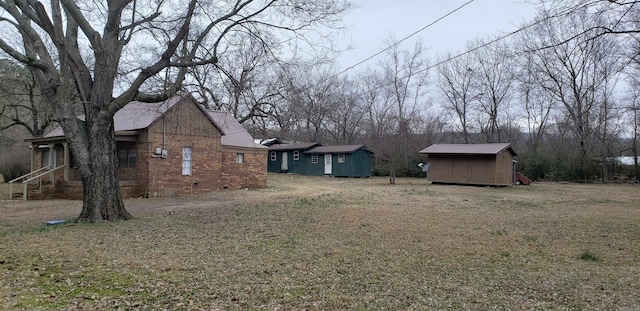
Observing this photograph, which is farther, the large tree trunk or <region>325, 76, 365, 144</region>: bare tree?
<region>325, 76, 365, 144</region>: bare tree

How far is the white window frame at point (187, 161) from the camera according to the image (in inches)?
683

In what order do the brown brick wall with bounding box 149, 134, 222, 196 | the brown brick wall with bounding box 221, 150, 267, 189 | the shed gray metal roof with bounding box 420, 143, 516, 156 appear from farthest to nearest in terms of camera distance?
1. the shed gray metal roof with bounding box 420, 143, 516, 156
2. the brown brick wall with bounding box 221, 150, 267, 189
3. the brown brick wall with bounding box 149, 134, 222, 196

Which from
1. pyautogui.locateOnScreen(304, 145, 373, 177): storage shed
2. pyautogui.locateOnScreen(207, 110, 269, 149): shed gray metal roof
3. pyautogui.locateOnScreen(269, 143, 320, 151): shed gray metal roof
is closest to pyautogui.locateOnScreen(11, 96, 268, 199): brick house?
pyautogui.locateOnScreen(207, 110, 269, 149): shed gray metal roof

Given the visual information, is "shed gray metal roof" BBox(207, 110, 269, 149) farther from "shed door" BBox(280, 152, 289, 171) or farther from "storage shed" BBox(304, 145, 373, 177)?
"shed door" BBox(280, 152, 289, 171)

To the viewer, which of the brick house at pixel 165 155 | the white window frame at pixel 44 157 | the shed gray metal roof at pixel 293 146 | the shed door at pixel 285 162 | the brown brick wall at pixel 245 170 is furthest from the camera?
the shed door at pixel 285 162

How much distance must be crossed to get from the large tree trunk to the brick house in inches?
201

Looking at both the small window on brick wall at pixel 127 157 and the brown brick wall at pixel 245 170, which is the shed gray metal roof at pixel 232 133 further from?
the small window on brick wall at pixel 127 157

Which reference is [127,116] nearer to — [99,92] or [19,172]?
[99,92]

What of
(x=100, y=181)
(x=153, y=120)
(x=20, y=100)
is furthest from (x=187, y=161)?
(x=20, y=100)

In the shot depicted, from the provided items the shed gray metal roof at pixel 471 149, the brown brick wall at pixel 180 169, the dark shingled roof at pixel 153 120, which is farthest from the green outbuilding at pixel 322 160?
the brown brick wall at pixel 180 169

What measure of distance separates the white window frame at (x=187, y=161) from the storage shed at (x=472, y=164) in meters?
14.3

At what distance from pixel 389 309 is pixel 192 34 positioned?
345 inches

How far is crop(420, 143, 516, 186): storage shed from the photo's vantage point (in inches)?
923

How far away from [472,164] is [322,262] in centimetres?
2043
